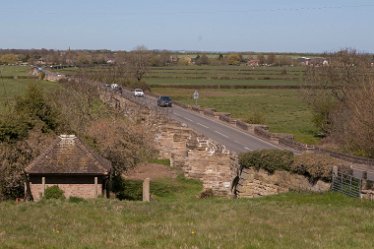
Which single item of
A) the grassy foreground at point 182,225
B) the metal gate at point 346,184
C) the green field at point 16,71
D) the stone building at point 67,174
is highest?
the grassy foreground at point 182,225

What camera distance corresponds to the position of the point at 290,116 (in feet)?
247

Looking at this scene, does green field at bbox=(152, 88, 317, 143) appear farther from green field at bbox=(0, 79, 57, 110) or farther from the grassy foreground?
the grassy foreground

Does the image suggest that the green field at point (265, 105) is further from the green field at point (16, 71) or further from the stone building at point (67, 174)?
the stone building at point (67, 174)

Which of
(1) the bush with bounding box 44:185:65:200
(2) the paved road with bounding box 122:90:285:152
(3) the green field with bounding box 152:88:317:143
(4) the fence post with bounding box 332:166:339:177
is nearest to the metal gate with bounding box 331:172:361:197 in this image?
(4) the fence post with bounding box 332:166:339:177

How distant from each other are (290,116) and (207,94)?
2984 cm

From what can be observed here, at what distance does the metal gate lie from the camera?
22141 millimetres

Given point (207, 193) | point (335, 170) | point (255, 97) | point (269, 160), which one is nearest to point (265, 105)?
point (255, 97)

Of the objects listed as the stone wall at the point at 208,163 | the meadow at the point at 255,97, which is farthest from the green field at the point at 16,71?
the stone wall at the point at 208,163

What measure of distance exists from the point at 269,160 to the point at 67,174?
26.0 feet

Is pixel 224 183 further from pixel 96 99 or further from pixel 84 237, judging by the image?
pixel 96 99

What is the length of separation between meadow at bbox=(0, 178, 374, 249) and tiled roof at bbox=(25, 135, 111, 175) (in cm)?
822

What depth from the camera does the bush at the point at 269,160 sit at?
2573 centimetres

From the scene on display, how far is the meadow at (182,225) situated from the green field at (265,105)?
3448 cm

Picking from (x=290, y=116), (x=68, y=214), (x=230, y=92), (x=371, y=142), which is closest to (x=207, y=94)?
(x=230, y=92)
